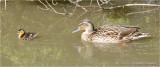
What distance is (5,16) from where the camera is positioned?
366 inches

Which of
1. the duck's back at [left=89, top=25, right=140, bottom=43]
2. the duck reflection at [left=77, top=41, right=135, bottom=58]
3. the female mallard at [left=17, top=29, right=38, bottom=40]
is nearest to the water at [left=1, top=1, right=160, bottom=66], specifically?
the duck reflection at [left=77, top=41, right=135, bottom=58]

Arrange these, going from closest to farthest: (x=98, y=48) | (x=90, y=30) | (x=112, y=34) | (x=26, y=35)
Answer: (x=98, y=48) → (x=26, y=35) → (x=112, y=34) → (x=90, y=30)

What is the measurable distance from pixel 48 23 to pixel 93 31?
1488 mm

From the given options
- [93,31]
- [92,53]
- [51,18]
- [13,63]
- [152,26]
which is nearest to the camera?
[13,63]

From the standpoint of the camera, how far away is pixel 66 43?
726 centimetres

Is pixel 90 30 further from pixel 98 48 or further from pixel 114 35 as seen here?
pixel 98 48

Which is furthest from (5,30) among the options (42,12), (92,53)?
(92,53)

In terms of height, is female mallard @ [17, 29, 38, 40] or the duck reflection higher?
female mallard @ [17, 29, 38, 40]

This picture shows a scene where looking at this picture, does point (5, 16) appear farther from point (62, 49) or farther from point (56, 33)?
point (62, 49)

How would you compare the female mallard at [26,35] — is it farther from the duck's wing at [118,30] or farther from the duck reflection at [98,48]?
the duck's wing at [118,30]

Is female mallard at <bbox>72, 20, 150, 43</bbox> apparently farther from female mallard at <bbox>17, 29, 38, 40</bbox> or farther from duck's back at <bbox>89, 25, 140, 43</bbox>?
female mallard at <bbox>17, 29, 38, 40</bbox>

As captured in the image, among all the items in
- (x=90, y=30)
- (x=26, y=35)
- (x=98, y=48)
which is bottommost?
(x=98, y=48)

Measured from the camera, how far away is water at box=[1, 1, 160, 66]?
20.5 feet

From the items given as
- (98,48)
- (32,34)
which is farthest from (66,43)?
(32,34)
